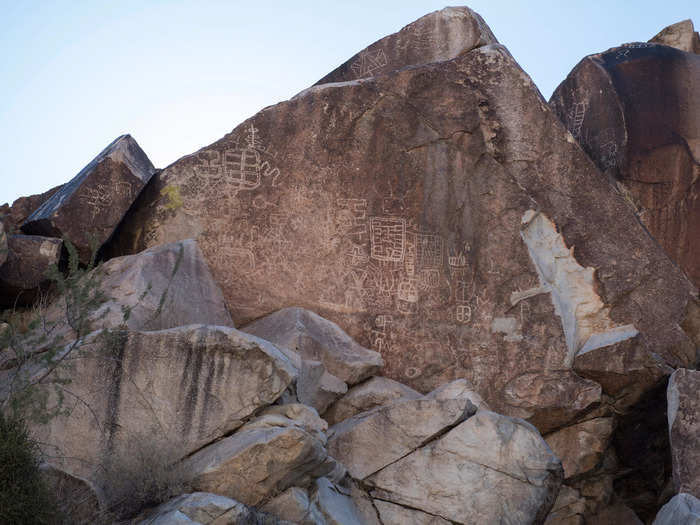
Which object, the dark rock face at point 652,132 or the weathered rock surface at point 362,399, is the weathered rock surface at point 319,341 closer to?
the weathered rock surface at point 362,399

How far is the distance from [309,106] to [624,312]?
3.66m

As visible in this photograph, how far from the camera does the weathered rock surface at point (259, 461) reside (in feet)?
17.9

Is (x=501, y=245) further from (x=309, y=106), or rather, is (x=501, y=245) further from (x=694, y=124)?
(x=694, y=124)

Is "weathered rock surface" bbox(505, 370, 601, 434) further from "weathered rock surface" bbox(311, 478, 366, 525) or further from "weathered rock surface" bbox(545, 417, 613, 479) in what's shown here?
"weathered rock surface" bbox(311, 478, 366, 525)

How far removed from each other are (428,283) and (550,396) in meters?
1.52

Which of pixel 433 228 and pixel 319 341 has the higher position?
pixel 433 228

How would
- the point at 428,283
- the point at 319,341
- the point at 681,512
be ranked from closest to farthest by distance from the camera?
the point at 681,512
the point at 319,341
the point at 428,283

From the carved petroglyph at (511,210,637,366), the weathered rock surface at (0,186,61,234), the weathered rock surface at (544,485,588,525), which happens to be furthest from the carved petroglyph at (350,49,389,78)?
the weathered rock surface at (544,485,588,525)

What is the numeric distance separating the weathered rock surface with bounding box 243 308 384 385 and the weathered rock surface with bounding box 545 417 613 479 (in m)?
1.86

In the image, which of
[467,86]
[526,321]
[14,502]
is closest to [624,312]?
[526,321]

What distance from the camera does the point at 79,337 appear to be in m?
5.77

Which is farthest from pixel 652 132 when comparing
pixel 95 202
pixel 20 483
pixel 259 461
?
pixel 20 483

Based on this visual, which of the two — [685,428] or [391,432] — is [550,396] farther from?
[391,432]

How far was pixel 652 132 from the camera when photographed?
10227mm
